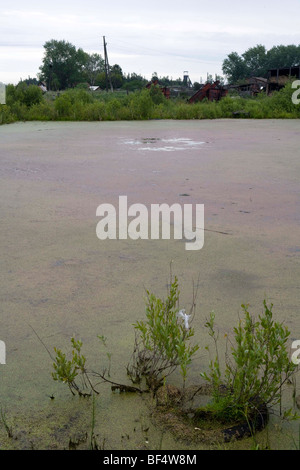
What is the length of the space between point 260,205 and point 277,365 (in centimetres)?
187

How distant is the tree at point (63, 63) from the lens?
54394 millimetres

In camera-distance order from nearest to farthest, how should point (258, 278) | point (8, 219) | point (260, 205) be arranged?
point (258, 278), point (8, 219), point (260, 205)

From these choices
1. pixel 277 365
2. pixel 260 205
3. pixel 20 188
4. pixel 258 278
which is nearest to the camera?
pixel 277 365

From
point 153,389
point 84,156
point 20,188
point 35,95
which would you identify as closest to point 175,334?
point 153,389

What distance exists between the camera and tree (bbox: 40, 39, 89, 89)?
5439 centimetres

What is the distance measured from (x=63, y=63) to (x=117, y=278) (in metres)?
56.7

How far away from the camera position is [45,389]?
123 centimetres

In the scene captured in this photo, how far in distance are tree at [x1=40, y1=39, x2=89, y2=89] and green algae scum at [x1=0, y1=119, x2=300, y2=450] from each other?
2066 inches

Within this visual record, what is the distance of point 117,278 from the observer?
1861 millimetres

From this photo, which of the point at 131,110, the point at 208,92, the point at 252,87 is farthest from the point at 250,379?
the point at 252,87

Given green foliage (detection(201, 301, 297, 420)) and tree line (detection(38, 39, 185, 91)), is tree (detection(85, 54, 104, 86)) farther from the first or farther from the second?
green foliage (detection(201, 301, 297, 420))

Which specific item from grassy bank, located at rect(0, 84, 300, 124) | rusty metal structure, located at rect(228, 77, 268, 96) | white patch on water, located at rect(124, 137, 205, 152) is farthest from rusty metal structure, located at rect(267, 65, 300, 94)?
white patch on water, located at rect(124, 137, 205, 152)

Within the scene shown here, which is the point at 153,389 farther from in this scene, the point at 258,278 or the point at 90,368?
the point at 258,278

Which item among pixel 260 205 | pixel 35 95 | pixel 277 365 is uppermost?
pixel 35 95
